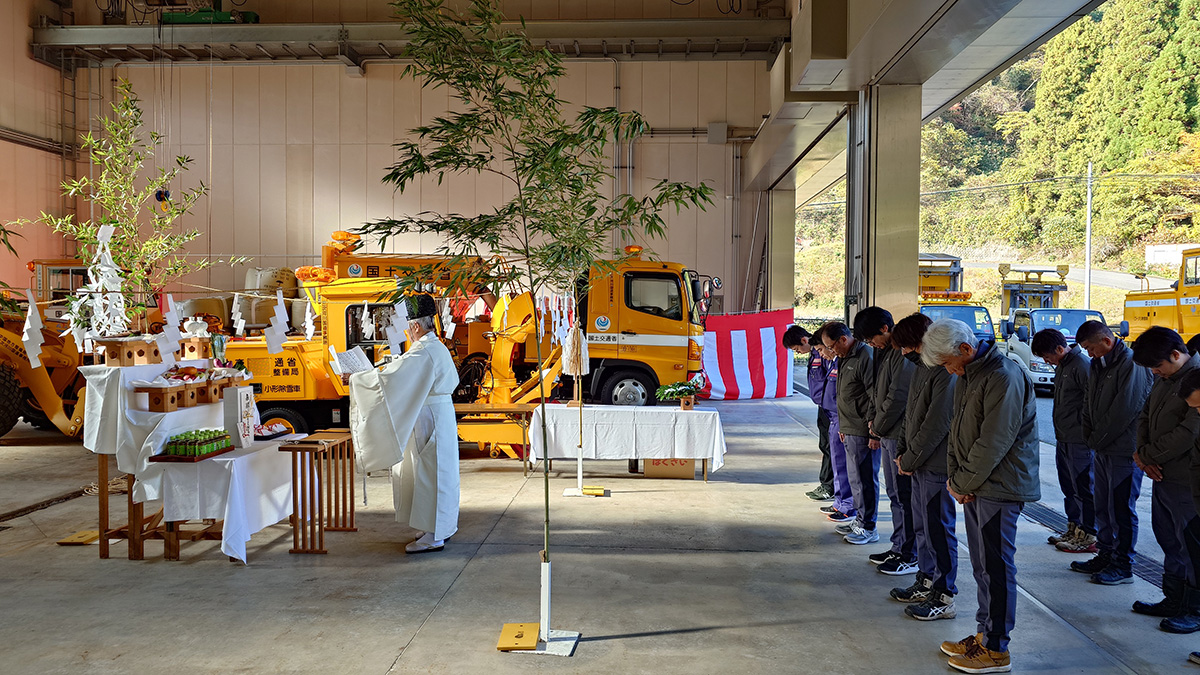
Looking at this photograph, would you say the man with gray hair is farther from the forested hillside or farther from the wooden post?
the forested hillside

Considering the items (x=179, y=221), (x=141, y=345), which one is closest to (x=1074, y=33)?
(x=179, y=221)

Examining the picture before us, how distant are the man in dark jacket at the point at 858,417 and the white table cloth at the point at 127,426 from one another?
4456 mm

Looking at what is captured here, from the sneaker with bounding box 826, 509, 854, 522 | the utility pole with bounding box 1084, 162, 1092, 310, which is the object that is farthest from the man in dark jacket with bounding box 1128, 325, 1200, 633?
the utility pole with bounding box 1084, 162, 1092, 310

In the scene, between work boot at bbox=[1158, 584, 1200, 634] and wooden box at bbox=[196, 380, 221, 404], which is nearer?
work boot at bbox=[1158, 584, 1200, 634]

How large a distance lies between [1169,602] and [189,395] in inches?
233

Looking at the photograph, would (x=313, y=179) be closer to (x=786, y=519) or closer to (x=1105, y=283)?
(x=786, y=519)

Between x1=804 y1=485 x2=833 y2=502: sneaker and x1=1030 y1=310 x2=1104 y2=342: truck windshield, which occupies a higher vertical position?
x1=1030 y1=310 x2=1104 y2=342: truck windshield

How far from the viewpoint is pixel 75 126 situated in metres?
18.4

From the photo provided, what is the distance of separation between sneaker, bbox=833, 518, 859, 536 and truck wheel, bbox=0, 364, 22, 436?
10041 millimetres

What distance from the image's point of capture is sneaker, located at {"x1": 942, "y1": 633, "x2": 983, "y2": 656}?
3941mm

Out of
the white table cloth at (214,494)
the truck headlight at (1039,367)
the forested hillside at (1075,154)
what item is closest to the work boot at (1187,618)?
the white table cloth at (214,494)

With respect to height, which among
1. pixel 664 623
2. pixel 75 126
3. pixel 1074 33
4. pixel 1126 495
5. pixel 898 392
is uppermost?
pixel 1074 33

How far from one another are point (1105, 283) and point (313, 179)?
83.9 ft

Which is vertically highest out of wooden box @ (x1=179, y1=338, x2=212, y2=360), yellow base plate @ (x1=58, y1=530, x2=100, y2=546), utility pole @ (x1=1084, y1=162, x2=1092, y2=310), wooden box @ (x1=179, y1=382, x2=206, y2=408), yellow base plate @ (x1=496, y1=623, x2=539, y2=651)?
utility pole @ (x1=1084, y1=162, x2=1092, y2=310)
